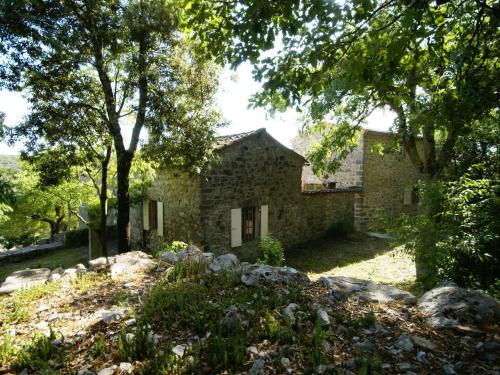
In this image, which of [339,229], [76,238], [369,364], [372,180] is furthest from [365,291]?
[76,238]

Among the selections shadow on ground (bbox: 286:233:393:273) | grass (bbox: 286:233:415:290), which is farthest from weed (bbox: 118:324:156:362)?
shadow on ground (bbox: 286:233:393:273)

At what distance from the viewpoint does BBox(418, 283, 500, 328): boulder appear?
9.98 feet

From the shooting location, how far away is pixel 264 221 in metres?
11.1

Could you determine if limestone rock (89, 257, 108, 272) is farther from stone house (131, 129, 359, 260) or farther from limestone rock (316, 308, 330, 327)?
stone house (131, 129, 359, 260)

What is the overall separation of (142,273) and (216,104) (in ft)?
16.6

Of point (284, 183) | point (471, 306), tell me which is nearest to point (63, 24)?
point (471, 306)

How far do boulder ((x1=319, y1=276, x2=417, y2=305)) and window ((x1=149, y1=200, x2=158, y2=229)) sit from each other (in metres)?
9.31

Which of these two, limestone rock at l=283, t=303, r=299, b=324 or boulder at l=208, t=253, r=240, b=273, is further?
boulder at l=208, t=253, r=240, b=273

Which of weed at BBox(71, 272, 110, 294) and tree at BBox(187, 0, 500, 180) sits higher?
tree at BBox(187, 0, 500, 180)

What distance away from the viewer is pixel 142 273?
4.39 metres

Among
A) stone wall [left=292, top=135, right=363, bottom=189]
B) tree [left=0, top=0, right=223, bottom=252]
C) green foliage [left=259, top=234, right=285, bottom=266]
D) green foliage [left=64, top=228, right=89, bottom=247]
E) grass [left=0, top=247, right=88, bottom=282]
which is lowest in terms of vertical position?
grass [left=0, top=247, right=88, bottom=282]

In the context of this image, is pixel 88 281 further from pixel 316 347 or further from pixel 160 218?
pixel 160 218

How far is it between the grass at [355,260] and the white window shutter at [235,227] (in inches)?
77.6

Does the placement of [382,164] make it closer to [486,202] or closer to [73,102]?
[486,202]
